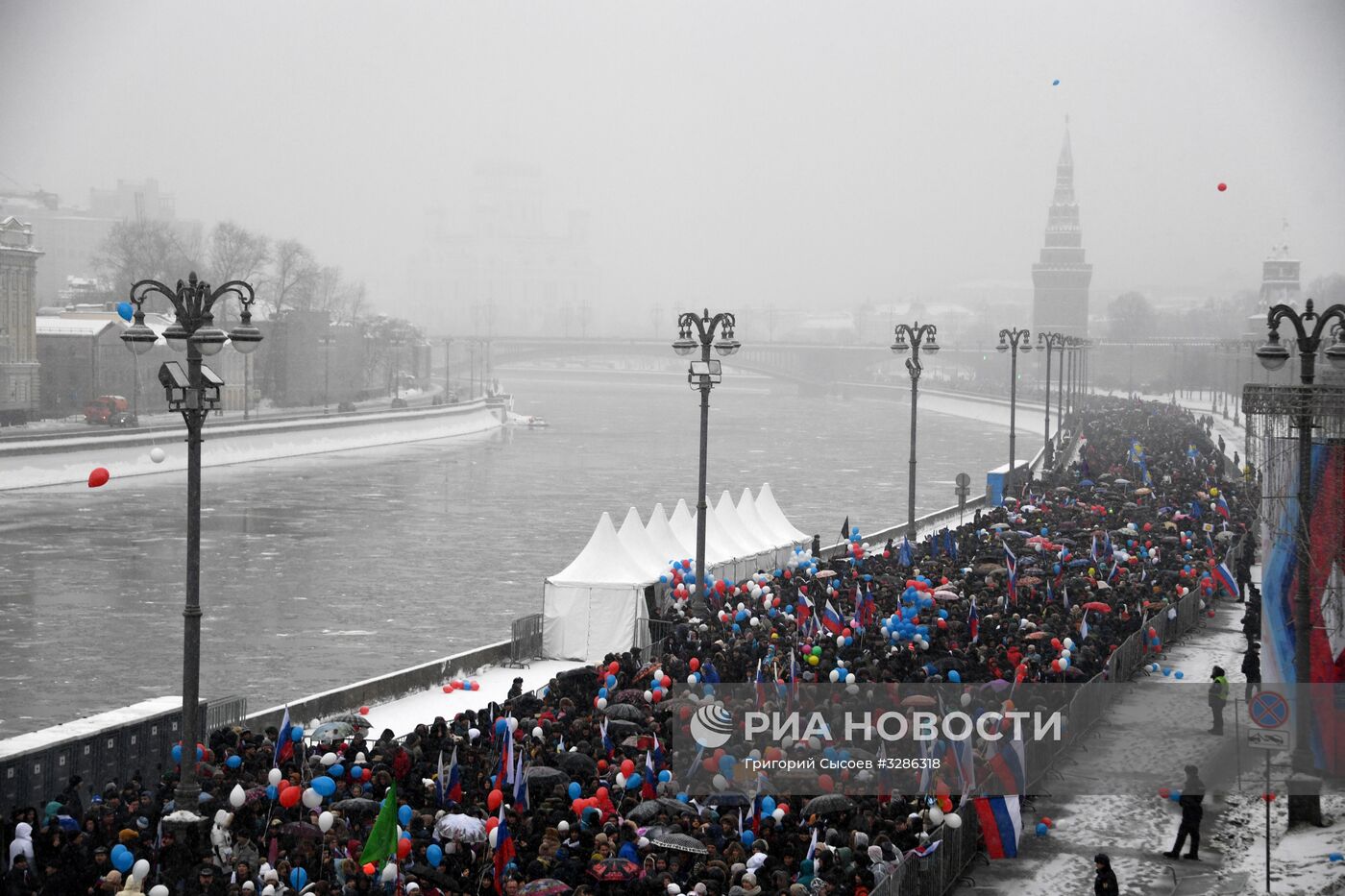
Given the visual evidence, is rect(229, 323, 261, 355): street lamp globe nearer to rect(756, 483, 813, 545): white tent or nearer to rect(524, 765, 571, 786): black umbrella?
rect(524, 765, 571, 786): black umbrella

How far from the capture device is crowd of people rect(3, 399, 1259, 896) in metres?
9.23

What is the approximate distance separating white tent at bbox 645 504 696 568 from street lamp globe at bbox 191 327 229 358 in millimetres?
10805

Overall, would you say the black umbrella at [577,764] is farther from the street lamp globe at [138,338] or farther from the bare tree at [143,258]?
the bare tree at [143,258]

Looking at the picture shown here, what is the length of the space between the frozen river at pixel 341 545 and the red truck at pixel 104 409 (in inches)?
195

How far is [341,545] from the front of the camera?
33656mm

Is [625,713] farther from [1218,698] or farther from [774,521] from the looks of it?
[774,521]

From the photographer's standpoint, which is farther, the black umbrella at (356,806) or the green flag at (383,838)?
the black umbrella at (356,806)

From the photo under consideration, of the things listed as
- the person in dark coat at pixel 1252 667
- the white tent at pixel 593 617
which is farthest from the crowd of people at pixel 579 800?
the person in dark coat at pixel 1252 667

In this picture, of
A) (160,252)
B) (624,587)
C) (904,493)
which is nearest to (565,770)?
(624,587)

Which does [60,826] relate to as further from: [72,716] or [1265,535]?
[1265,535]

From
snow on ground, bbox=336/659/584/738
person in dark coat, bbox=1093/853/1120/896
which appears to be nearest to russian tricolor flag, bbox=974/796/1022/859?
person in dark coat, bbox=1093/853/1120/896

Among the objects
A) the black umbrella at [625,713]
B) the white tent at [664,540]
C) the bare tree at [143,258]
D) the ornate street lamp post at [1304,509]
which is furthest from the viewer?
the bare tree at [143,258]

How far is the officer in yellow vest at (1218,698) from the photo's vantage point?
47.7ft

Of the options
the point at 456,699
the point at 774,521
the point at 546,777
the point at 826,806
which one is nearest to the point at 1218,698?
the point at 826,806
